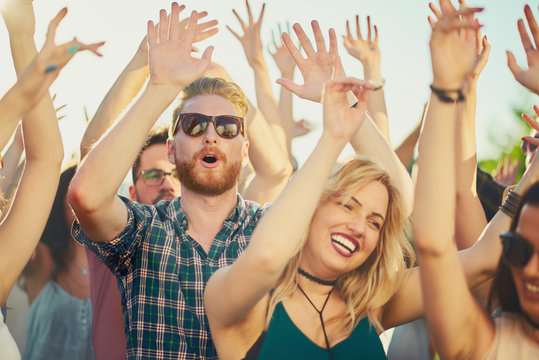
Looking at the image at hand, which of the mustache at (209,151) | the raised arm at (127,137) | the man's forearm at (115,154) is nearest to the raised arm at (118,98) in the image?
the mustache at (209,151)

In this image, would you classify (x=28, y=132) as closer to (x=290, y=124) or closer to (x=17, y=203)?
(x=17, y=203)

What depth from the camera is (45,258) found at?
14.3ft

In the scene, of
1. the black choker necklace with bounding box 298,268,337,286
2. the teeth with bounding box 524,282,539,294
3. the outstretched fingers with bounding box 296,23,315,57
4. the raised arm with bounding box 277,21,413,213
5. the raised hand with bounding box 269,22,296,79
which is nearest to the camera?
the teeth with bounding box 524,282,539,294

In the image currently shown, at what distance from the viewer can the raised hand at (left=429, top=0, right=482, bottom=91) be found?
6.31 ft

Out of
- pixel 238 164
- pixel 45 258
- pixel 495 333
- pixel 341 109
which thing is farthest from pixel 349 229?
pixel 45 258

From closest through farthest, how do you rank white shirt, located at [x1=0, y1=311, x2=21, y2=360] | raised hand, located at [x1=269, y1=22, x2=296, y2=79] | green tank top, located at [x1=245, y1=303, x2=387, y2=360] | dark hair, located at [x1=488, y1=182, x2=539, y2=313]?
1. dark hair, located at [x1=488, y1=182, x2=539, y2=313]
2. green tank top, located at [x1=245, y1=303, x2=387, y2=360]
3. white shirt, located at [x1=0, y1=311, x2=21, y2=360]
4. raised hand, located at [x1=269, y1=22, x2=296, y2=79]

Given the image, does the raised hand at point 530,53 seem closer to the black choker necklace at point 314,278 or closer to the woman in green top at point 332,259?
the woman in green top at point 332,259

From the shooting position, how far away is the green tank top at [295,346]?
2.17 m

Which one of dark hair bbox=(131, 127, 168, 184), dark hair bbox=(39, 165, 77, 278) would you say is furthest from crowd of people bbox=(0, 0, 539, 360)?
dark hair bbox=(39, 165, 77, 278)

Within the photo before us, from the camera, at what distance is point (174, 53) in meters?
2.54

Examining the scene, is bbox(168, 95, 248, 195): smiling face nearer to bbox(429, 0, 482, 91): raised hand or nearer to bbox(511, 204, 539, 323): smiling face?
bbox(429, 0, 482, 91): raised hand

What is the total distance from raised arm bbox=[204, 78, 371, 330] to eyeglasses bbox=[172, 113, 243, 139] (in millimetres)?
885

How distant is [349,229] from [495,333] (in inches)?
24.6

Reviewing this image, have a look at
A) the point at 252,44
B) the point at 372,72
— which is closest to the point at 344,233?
the point at 372,72
